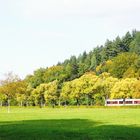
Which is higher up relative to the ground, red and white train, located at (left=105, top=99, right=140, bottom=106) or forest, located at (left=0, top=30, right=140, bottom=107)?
forest, located at (left=0, top=30, right=140, bottom=107)

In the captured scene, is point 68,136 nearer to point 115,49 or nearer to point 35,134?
point 35,134

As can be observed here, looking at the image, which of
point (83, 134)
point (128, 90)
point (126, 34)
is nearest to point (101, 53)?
point (126, 34)

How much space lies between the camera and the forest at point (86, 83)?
114 meters

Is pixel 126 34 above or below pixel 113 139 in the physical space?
above

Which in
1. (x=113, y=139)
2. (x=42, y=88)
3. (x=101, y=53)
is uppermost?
(x=101, y=53)

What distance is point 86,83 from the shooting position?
11850 centimetres

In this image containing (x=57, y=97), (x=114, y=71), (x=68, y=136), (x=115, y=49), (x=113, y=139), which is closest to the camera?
(x=113, y=139)

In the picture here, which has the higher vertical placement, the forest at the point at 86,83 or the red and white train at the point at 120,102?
the forest at the point at 86,83

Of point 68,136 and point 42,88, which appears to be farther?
point 42,88

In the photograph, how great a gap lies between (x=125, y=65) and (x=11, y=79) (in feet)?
133

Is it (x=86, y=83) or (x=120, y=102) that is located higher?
(x=86, y=83)

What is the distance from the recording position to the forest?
11412 centimetres

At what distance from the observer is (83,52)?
195 m

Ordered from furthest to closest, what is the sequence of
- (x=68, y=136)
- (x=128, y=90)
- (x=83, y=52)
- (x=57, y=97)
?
(x=83, y=52)
(x=57, y=97)
(x=128, y=90)
(x=68, y=136)
